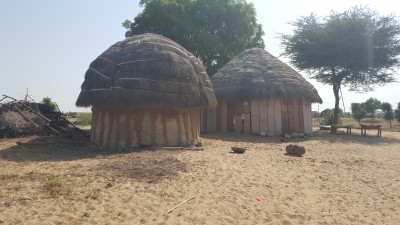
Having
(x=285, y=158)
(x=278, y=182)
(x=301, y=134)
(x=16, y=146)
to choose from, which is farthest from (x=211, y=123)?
(x=278, y=182)

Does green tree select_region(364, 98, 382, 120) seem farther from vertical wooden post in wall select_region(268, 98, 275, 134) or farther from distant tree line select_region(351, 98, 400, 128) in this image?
vertical wooden post in wall select_region(268, 98, 275, 134)

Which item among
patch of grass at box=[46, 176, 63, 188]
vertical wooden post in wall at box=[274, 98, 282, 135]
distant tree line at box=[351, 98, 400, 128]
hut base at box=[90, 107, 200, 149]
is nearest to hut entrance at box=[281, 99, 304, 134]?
vertical wooden post in wall at box=[274, 98, 282, 135]

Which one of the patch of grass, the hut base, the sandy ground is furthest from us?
the hut base

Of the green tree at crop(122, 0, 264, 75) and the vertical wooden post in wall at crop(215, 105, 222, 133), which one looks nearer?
the vertical wooden post in wall at crop(215, 105, 222, 133)

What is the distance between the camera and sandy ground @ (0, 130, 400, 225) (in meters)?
4.44

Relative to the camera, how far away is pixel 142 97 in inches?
360

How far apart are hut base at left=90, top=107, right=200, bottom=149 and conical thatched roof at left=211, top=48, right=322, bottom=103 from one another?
5.37 metres

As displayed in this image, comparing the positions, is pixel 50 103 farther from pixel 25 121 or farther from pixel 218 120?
pixel 218 120

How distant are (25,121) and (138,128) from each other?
546cm

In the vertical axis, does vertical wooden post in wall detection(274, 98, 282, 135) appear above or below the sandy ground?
above

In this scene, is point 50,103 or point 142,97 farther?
point 50,103

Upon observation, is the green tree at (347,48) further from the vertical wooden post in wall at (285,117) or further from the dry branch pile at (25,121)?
the dry branch pile at (25,121)

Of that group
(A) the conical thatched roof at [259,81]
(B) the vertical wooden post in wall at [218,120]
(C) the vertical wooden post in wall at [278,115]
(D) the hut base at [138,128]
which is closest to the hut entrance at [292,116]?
(C) the vertical wooden post in wall at [278,115]

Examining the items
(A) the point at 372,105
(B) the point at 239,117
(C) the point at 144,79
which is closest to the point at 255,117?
(B) the point at 239,117
